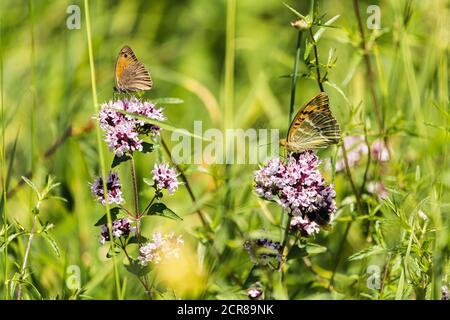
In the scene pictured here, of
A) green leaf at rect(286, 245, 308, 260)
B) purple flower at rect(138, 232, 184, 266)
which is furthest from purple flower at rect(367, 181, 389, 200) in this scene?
purple flower at rect(138, 232, 184, 266)

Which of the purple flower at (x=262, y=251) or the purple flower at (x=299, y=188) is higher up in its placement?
the purple flower at (x=299, y=188)

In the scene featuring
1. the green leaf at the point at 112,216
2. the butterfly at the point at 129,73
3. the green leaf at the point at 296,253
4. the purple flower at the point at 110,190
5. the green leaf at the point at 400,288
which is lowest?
the green leaf at the point at 400,288

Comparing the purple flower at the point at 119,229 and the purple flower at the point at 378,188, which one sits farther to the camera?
the purple flower at the point at 378,188

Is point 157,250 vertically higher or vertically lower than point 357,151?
lower

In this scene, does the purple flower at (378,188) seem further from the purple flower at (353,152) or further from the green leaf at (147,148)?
the green leaf at (147,148)

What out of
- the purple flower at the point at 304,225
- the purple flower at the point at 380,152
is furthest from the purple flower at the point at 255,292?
the purple flower at the point at 380,152

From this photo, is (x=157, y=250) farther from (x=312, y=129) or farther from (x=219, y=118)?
(x=219, y=118)

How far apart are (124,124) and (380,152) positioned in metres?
0.85

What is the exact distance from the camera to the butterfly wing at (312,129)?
1711 mm

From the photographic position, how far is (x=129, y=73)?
1767 mm

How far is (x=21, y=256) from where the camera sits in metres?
2.04

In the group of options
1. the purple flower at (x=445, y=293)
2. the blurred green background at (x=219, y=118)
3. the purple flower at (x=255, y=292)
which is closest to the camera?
the purple flower at (x=445, y=293)

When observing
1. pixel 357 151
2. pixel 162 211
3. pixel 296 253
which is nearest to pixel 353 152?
pixel 357 151

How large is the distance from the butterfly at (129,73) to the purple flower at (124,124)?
0.22ft
